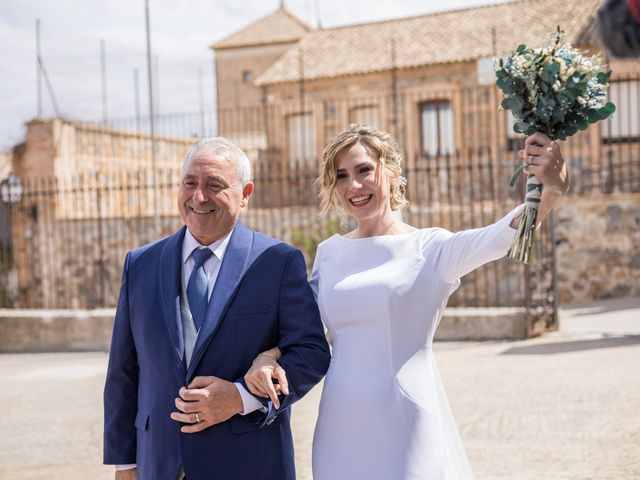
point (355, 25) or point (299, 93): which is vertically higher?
point (355, 25)

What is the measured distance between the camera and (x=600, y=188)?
16484 millimetres

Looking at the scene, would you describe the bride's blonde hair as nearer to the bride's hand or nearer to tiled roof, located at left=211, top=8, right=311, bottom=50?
the bride's hand

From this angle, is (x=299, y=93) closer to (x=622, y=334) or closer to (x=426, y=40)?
(x=426, y=40)

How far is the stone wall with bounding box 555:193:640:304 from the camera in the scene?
14.1 meters

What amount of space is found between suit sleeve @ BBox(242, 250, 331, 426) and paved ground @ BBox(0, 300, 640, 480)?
2547 millimetres

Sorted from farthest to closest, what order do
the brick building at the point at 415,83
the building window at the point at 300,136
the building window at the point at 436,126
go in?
the building window at the point at 300,136
the building window at the point at 436,126
the brick building at the point at 415,83

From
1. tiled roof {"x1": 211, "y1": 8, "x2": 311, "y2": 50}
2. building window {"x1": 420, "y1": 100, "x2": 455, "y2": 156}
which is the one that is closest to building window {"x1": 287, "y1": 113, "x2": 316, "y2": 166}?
building window {"x1": 420, "y1": 100, "x2": 455, "y2": 156}

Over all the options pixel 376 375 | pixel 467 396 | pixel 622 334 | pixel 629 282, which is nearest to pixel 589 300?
pixel 629 282

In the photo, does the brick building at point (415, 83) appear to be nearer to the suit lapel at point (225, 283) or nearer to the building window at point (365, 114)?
the building window at point (365, 114)

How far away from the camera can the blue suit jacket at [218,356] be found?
2.60 m

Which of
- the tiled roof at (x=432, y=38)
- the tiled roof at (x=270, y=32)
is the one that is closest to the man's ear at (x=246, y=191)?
the tiled roof at (x=432, y=38)

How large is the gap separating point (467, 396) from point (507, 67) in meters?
4.97

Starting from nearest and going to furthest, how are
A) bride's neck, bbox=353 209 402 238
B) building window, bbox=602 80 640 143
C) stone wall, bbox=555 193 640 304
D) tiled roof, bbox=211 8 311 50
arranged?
bride's neck, bbox=353 209 402 238
stone wall, bbox=555 193 640 304
building window, bbox=602 80 640 143
tiled roof, bbox=211 8 311 50

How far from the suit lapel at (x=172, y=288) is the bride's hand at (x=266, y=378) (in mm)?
260
